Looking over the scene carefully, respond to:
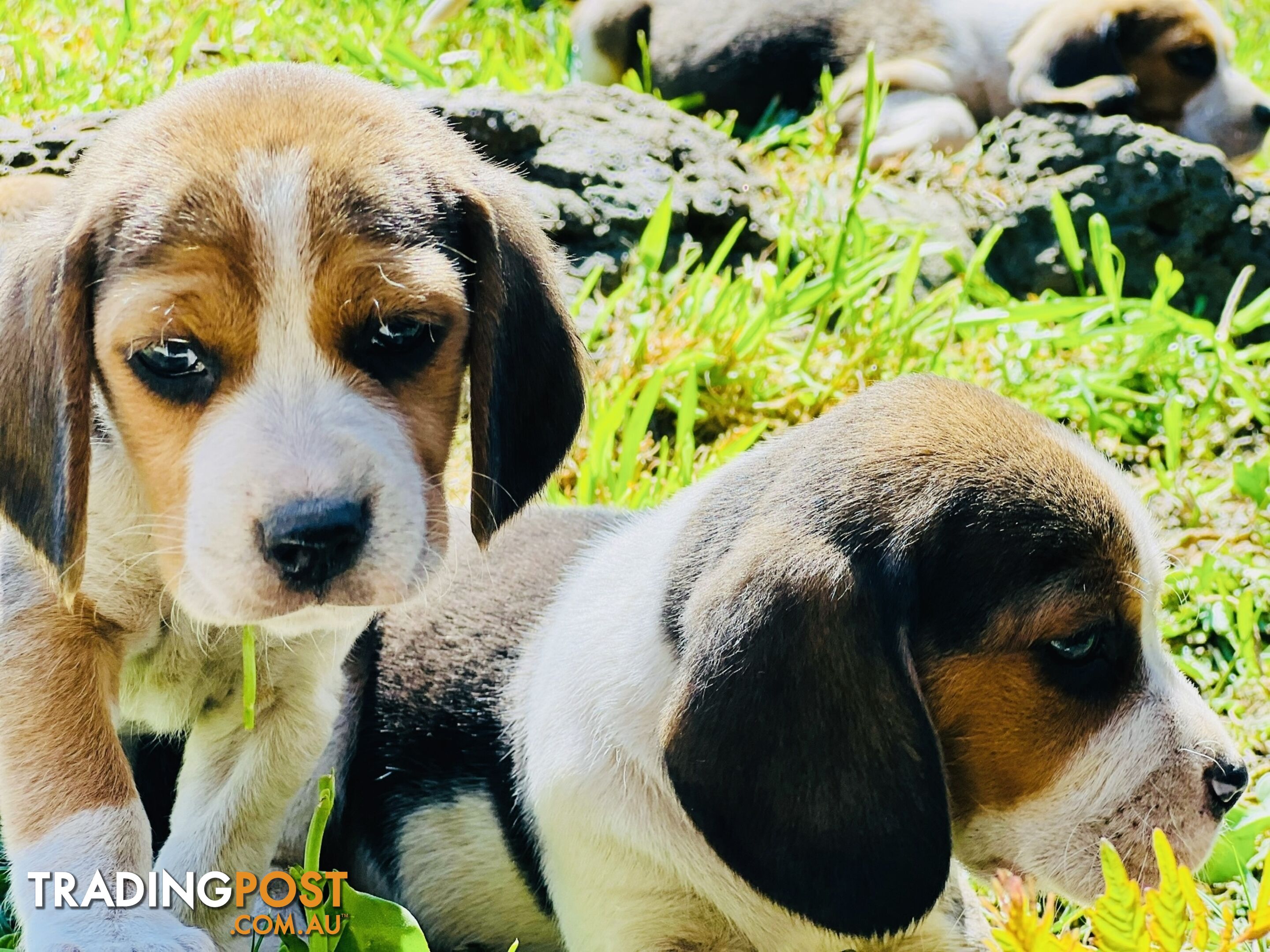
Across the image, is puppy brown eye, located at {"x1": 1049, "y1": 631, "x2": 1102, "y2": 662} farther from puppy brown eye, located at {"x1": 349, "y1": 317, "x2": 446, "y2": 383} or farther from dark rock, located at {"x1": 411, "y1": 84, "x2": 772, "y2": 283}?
dark rock, located at {"x1": 411, "y1": 84, "x2": 772, "y2": 283}

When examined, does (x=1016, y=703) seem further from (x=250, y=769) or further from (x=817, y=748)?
(x=250, y=769)

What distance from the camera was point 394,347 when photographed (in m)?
3.32

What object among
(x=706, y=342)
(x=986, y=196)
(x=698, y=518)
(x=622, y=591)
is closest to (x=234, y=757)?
(x=622, y=591)

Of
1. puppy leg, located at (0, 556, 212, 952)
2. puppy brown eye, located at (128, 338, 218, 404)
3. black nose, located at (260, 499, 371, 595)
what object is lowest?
puppy leg, located at (0, 556, 212, 952)

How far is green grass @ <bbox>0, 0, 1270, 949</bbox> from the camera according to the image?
17.9ft

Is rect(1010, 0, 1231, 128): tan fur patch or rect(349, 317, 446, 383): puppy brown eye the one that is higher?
rect(349, 317, 446, 383): puppy brown eye

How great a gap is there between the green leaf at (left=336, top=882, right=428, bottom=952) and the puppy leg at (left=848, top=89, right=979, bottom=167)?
579 centimetres

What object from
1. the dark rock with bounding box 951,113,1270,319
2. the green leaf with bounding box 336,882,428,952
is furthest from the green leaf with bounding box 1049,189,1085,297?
the green leaf with bounding box 336,882,428,952

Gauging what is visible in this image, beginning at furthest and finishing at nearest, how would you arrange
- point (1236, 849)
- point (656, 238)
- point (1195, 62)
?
point (1195, 62) < point (656, 238) < point (1236, 849)

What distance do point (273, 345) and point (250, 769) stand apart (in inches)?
49.1

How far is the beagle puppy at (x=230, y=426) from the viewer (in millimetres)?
3105

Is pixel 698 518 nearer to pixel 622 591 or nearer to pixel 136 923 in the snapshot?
pixel 622 591

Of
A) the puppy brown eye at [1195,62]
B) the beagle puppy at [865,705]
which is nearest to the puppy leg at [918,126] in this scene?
the puppy brown eye at [1195,62]

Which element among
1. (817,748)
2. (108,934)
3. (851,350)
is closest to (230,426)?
(108,934)
